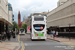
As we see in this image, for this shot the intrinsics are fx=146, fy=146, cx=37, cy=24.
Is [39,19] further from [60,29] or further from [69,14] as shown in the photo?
[60,29]

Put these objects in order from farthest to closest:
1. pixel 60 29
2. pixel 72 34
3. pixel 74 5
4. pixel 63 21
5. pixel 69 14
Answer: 1. pixel 60 29
2. pixel 63 21
3. pixel 69 14
4. pixel 74 5
5. pixel 72 34

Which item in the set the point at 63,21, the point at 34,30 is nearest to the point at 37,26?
the point at 34,30

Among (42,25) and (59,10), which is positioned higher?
(59,10)

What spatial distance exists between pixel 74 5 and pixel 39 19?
803 inches

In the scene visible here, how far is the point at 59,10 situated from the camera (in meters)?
58.1

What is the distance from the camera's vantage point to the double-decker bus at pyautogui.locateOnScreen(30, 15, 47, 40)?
24872 millimetres

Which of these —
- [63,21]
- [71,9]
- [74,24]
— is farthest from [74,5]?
[63,21]

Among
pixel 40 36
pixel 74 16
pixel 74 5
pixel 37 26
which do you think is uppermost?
pixel 74 5

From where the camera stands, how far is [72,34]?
30516 millimetres

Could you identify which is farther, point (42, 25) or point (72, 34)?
point (72, 34)

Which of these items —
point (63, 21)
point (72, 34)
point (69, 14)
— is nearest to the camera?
point (72, 34)

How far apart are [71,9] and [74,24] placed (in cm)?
501

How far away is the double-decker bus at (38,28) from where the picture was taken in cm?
2487

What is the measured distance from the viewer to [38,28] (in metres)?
25.1
